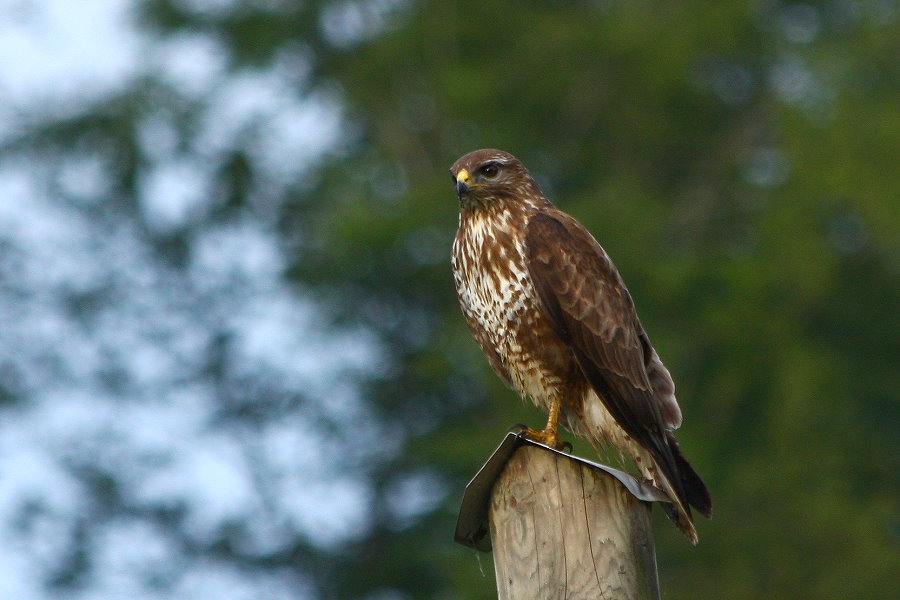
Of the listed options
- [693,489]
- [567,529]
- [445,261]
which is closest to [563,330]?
[693,489]

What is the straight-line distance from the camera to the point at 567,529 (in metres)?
4.18

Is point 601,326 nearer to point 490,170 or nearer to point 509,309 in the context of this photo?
point 509,309

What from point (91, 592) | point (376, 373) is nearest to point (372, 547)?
point (376, 373)

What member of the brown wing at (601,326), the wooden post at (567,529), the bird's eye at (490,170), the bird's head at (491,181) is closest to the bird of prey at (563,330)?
the brown wing at (601,326)

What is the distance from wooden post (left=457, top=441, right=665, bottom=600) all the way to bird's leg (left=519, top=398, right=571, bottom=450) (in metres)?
1.03

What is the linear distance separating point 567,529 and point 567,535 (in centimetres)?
2

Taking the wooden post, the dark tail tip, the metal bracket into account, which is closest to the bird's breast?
the dark tail tip

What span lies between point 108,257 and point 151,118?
2.16 meters

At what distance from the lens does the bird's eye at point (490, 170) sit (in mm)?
6270

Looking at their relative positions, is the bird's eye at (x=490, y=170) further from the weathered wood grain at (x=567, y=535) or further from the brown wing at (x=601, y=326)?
the weathered wood grain at (x=567, y=535)

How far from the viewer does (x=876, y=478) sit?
18.1 meters

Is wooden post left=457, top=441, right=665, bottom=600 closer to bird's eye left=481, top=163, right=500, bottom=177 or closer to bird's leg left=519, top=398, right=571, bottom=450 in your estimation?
bird's leg left=519, top=398, right=571, bottom=450

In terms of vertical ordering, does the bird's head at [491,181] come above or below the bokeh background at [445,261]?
below

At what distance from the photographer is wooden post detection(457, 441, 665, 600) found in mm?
4102
